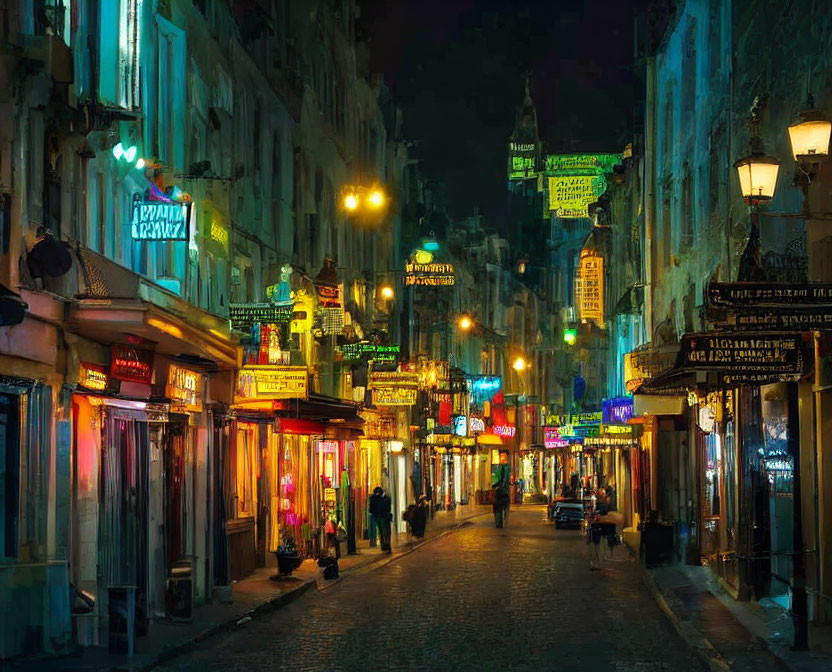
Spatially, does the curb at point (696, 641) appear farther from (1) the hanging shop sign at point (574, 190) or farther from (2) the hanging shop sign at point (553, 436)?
(1) the hanging shop sign at point (574, 190)

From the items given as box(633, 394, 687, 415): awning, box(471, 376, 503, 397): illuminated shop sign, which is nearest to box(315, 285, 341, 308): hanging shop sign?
box(633, 394, 687, 415): awning

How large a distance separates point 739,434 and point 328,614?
A: 25.8 feet

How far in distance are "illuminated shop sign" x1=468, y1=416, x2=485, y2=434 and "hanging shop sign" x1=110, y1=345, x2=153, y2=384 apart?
5098 cm

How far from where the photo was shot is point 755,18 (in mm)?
24562

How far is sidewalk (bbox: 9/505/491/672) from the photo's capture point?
643 inches

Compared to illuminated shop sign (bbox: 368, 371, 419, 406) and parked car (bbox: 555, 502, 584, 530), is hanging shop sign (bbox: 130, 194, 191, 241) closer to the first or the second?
illuminated shop sign (bbox: 368, 371, 419, 406)

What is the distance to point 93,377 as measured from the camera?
63.2 ft

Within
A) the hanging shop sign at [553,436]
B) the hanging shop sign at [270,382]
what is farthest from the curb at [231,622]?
the hanging shop sign at [553,436]

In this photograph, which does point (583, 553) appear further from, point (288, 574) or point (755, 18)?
point (755, 18)

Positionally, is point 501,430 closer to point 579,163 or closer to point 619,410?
point 579,163

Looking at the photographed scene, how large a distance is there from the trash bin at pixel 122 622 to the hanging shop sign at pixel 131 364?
12.7 ft

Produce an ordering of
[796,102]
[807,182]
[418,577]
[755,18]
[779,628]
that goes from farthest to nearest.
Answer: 1. [418,577]
2. [755,18]
3. [796,102]
4. [779,628]
5. [807,182]

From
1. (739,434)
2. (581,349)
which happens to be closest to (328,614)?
(739,434)

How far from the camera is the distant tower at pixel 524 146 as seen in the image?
148m
